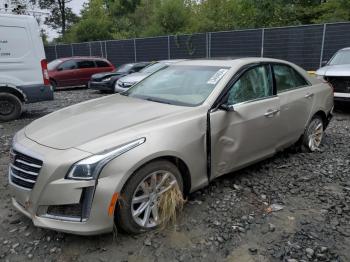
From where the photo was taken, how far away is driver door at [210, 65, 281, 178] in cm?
357

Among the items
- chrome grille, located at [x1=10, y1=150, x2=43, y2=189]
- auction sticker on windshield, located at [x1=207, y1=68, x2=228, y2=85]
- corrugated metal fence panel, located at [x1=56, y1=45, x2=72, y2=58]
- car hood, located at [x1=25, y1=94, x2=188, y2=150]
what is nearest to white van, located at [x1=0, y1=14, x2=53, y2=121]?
car hood, located at [x1=25, y1=94, x2=188, y2=150]

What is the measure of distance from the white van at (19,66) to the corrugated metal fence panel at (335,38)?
36.3 feet

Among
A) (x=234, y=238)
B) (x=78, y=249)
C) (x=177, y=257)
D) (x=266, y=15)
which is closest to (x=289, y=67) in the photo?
(x=234, y=238)

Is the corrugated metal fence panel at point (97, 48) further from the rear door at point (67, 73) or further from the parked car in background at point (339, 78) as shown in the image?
the parked car in background at point (339, 78)

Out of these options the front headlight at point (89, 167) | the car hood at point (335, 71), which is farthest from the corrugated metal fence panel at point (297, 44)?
the front headlight at point (89, 167)

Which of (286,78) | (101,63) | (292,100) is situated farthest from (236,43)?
(292,100)

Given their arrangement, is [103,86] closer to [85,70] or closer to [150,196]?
[85,70]

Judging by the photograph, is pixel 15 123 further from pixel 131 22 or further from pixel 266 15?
pixel 131 22

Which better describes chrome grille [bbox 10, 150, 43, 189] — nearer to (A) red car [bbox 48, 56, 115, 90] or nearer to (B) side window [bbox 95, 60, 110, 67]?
(A) red car [bbox 48, 56, 115, 90]

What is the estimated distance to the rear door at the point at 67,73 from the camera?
14.6 m

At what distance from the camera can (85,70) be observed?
15.4 meters

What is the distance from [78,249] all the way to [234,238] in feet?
4.44

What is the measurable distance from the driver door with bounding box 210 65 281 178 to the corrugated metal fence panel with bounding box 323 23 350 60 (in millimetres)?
10900

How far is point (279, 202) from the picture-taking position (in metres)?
3.76
